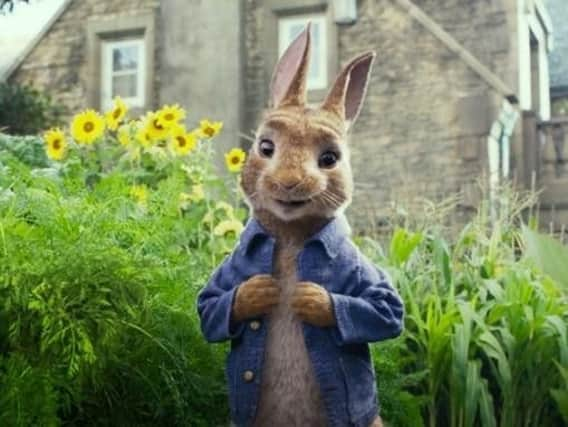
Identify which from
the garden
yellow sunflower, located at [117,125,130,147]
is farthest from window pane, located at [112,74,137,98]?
yellow sunflower, located at [117,125,130,147]

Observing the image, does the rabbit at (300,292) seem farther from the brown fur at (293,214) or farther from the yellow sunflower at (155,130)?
the yellow sunflower at (155,130)

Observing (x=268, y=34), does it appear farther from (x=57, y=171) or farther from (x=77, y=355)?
(x=77, y=355)

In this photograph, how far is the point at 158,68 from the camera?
7.61m

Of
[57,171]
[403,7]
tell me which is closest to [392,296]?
[57,171]

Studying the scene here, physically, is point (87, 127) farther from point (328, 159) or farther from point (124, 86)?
point (124, 86)

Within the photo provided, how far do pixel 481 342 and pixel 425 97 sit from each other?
14.1 feet

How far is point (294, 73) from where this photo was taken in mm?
1705

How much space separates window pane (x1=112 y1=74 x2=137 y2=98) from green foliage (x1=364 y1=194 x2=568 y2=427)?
4.83 meters

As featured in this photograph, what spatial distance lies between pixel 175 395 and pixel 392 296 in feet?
1.49

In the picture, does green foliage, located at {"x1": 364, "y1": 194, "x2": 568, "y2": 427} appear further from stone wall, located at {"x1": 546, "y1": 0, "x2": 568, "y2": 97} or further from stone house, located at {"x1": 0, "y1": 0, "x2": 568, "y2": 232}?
stone wall, located at {"x1": 546, "y1": 0, "x2": 568, "y2": 97}

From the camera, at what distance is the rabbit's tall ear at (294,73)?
5.54 ft

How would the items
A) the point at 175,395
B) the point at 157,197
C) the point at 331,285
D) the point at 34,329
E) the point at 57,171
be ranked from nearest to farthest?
the point at 331,285
the point at 34,329
the point at 175,395
the point at 157,197
the point at 57,171

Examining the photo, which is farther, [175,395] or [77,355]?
[175,395]

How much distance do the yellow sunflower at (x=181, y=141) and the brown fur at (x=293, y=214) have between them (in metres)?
1.58
